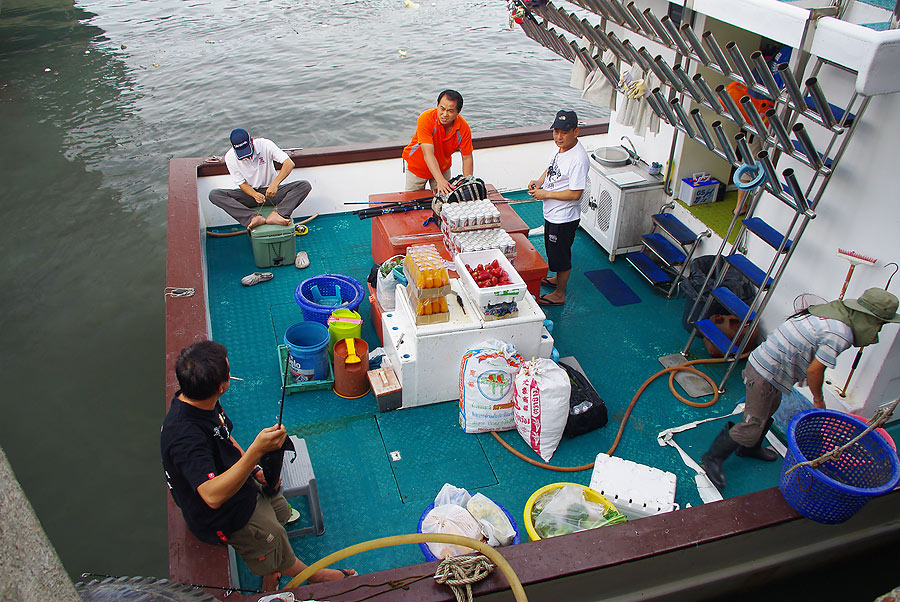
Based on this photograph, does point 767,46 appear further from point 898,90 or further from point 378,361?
point 378,361

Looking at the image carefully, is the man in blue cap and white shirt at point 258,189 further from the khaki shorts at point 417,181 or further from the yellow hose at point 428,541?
the yellow hose at point 428,541

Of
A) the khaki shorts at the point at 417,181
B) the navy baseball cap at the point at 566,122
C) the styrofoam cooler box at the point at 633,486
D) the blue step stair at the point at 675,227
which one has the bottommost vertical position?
the styrofoam cooler box at the point at 633,486

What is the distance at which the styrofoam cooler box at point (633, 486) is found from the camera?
12.9ft

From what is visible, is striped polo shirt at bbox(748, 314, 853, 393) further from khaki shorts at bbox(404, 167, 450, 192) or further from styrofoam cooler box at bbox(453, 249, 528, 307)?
khaki shorts at bbox(404, 167, 450, 192)

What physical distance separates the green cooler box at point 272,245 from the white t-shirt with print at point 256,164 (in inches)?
24.0

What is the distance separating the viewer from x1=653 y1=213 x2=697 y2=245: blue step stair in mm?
5793

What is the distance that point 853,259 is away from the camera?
13.2ft

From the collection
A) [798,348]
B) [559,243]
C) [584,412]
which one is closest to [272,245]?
[559,243]

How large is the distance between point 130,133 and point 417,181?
26.1 feet

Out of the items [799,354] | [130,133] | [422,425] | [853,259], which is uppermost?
[853,259]

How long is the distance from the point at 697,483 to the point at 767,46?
12.3 feet

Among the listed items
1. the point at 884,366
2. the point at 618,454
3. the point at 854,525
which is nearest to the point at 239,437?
the point at 618,454

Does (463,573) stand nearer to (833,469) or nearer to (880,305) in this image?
(833,469)

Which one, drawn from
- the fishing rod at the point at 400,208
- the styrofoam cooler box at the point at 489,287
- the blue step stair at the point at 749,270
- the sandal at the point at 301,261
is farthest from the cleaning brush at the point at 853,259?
the sandal at the point at 301,261
